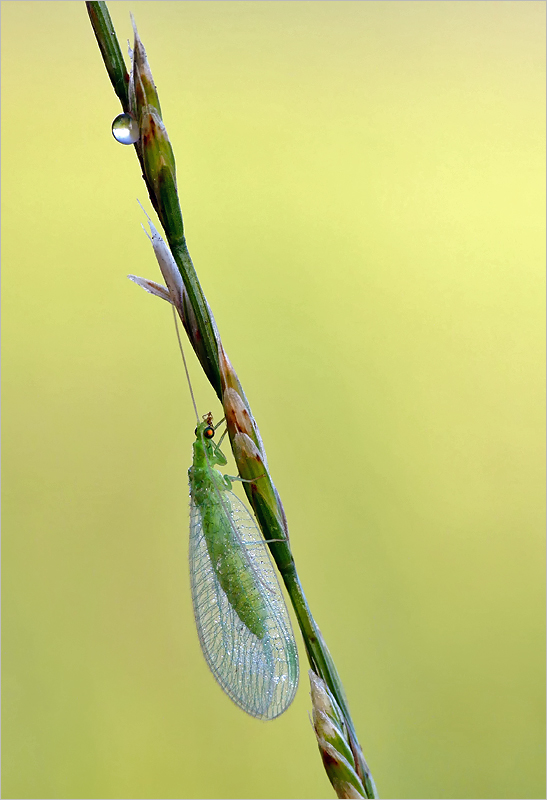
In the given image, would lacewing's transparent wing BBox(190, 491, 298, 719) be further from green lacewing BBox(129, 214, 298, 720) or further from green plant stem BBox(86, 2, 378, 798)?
green plant stem BBox(86, 2, 378, 798)

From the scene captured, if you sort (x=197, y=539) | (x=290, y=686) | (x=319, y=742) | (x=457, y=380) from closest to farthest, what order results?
(x=319, y=742) → (x=290, y=686) → (x=197, y=539) → (x=457, y=380)

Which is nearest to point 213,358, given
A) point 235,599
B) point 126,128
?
point 126,128

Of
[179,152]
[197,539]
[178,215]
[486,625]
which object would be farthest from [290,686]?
[179,152]

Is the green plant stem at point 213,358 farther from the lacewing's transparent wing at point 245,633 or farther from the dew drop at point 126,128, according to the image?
the lacewing's transparent wing at point 245,633

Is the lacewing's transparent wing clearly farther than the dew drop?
Yes

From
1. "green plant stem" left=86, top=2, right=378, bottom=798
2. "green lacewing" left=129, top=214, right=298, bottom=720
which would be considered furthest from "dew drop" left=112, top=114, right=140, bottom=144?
"green lacewing" left=129, top=214, right=298, bottom=720

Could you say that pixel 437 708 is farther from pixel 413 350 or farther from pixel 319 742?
pixel 319 742

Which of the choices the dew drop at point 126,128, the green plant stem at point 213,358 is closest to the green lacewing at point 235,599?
the green plant stem at point 213,358
